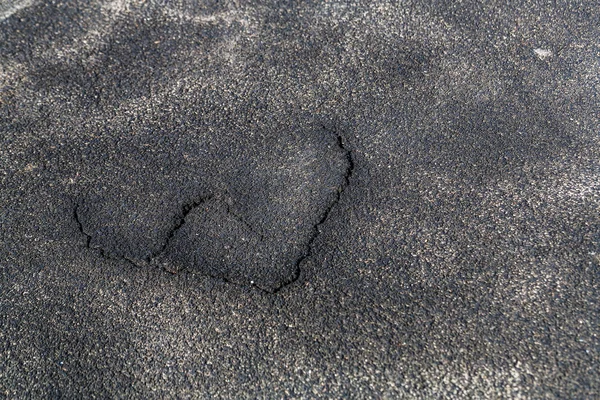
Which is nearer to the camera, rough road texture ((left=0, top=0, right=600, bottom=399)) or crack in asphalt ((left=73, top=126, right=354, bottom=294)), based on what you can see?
rough road texture ((left=0, top=0, right=600, bottom=399))

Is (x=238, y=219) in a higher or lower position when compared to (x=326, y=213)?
lower

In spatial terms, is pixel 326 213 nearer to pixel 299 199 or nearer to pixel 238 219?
pixel 299 199

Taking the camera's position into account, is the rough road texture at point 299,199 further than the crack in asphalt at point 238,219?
No

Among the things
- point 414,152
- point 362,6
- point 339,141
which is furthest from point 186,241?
point 362,6

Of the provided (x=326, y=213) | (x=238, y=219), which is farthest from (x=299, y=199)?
(x=238, y=219)

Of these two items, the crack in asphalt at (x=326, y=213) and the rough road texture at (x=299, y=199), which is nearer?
the rough road texture at (x=299, y=199)

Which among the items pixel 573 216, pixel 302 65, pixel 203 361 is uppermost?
pixel 573 216

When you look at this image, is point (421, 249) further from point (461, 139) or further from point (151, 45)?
point (151, 45)

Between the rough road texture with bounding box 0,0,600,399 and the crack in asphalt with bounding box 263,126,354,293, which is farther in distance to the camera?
the crack in asphalt with bounding box 263,126,354,293
